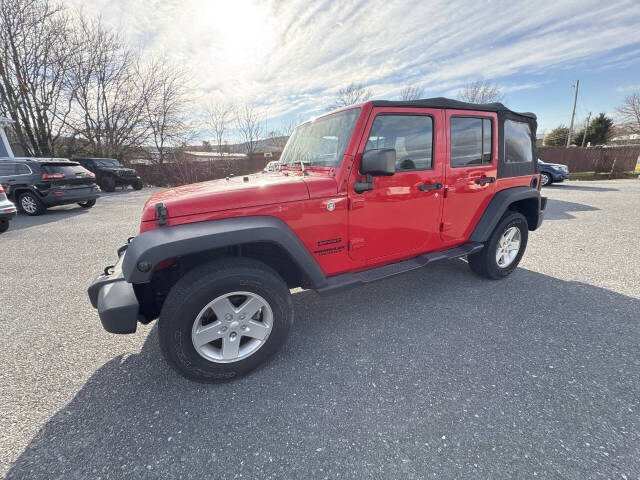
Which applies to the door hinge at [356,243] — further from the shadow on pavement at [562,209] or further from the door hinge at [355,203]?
the shadow on pavement at [562,209]

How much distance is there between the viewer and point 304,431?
1640 millimetres

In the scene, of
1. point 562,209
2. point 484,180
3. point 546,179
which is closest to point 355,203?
point 484,180

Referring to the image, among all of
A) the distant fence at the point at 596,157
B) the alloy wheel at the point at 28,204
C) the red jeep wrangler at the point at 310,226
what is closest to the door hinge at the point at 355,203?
the red jeep wrangler at the point at 310,226

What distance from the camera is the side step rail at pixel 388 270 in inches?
89.8

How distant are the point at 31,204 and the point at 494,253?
11.3 m

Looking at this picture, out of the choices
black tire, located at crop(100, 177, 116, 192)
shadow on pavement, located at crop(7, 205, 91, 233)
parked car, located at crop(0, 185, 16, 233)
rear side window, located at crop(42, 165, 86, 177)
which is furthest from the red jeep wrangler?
black tire, located at crop(100, 177, 116, 192)

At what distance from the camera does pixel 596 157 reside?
821 inches

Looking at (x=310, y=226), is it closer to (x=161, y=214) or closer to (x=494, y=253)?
(x=161, y=214)

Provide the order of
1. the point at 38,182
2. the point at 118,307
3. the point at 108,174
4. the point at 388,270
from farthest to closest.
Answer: the point at 108,174
the point at 38,182
the point at 388,270
the point at 118,307

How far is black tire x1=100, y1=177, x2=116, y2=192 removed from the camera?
14070mm

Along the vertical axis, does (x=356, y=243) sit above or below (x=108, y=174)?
below

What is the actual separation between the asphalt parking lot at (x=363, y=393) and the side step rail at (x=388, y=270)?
1.67 ft

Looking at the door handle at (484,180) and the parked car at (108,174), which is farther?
the parked car at (108,174)

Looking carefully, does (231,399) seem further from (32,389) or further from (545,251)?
(545,251)
